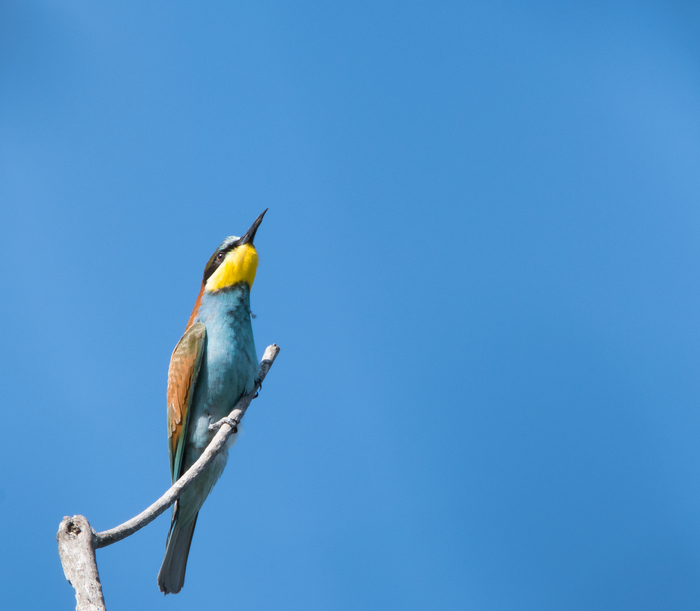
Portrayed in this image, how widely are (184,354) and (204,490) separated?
1.79 ft

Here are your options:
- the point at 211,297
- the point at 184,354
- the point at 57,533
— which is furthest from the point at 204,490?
the point at 57,533

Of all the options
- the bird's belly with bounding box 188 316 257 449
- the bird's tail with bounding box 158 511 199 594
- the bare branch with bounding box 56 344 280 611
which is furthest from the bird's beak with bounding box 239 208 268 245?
the bare branch with bounding box 56 344 280 611

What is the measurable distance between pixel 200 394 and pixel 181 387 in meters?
0.08

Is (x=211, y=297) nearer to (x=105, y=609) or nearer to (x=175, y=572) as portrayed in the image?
(x=175, y=572)

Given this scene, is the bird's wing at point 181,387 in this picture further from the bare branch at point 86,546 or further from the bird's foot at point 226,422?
the bare branch at point 86,546

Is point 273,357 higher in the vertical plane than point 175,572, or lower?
higher

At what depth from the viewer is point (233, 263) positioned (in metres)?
2.87

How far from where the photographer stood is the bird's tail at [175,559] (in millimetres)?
2586

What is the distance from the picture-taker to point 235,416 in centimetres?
253

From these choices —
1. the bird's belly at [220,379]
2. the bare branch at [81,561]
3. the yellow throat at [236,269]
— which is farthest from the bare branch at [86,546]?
the yellow throat at [236,269]

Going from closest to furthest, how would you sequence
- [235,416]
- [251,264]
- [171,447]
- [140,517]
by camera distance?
[140,517] < [235,416] < [171,447] < [251,264]

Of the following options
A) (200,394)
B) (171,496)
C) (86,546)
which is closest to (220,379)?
(200,394)

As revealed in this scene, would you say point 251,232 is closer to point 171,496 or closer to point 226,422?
point 226,422

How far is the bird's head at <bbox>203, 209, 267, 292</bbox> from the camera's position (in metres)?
2.85
